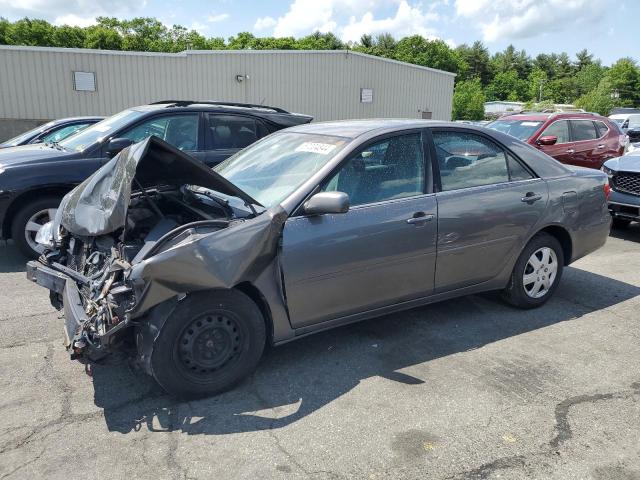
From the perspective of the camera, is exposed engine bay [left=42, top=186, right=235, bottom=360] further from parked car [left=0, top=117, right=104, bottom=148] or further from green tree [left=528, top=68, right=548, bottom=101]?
green tree [left=528, top=68, right=548, bottom=101]

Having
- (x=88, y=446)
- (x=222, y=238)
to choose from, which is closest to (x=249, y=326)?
(x=222, y=238)

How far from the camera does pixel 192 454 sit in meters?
2.77

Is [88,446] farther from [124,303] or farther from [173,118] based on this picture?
[173,118]

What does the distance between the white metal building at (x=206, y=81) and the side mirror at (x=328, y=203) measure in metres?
18.1

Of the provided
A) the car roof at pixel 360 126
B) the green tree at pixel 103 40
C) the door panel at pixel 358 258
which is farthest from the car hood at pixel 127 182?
the green tree at pixel 103 40

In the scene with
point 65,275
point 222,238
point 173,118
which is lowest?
point 65,275

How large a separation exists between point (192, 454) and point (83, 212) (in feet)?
5.90

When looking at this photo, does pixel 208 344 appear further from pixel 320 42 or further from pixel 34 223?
pixel 320 42

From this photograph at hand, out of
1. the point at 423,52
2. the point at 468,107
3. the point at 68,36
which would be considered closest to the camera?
the point at 468,107

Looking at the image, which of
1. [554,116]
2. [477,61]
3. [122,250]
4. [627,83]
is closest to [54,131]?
[122,250]

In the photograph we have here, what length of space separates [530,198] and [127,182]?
10.5 feet

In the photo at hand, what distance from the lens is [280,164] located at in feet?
13.3

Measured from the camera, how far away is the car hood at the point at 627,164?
303 inches

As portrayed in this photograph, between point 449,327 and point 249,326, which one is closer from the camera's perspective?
point 249,326
